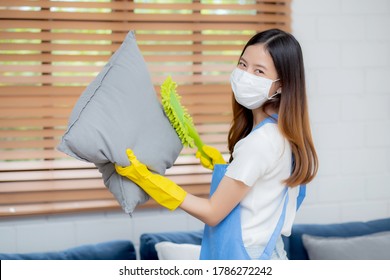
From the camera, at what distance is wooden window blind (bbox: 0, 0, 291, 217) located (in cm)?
260

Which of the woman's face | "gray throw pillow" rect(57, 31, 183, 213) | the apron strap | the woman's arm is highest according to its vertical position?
the woman's face

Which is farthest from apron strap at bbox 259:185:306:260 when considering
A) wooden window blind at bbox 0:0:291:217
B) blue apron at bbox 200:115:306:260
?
wooden window blind at bbox 0:0:291:217

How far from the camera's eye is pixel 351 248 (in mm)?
2598

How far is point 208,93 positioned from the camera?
2814mm

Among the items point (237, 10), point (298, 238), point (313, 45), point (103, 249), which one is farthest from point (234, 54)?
point (103, 249)

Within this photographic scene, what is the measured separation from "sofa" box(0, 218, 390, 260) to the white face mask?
0.80 meters

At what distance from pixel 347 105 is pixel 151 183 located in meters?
1.53

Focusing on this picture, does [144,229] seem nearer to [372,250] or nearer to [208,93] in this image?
[208,93]

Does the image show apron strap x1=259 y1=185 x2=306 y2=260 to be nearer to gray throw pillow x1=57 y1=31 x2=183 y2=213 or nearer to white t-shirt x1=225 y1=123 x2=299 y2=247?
white t-shirt x1=225 y1=123 x2=299 y2=247

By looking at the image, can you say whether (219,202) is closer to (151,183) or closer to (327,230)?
(151,183)

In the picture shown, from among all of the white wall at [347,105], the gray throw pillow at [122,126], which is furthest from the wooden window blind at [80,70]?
the gray throw pillow at [122,126]

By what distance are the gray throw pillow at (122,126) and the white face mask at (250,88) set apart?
23 centimetres

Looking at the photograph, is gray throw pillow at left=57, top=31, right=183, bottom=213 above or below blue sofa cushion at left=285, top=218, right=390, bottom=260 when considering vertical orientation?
above

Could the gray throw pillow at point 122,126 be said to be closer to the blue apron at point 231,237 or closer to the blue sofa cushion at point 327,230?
the blue apron at point 231,237
